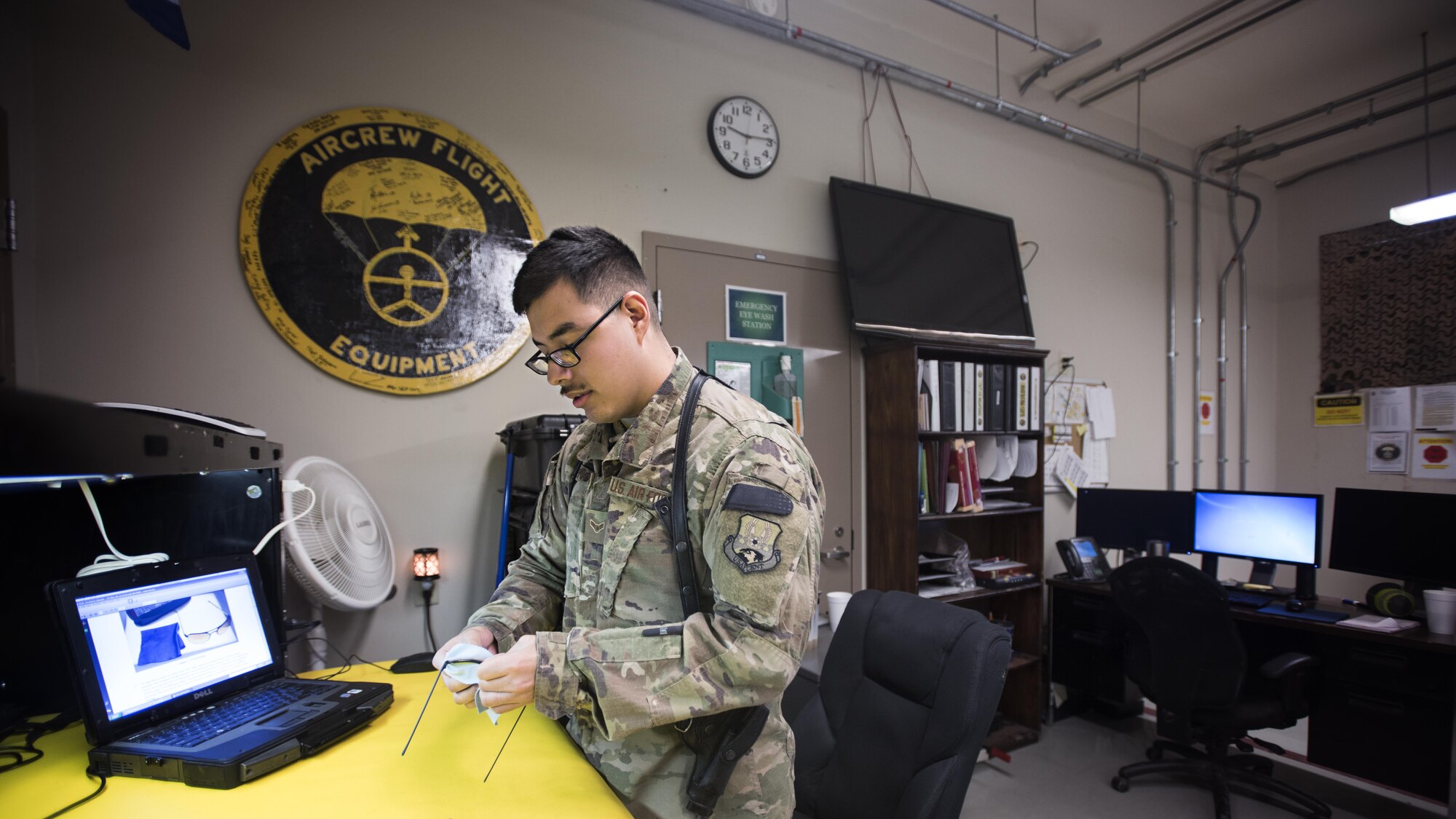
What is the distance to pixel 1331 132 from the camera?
400 centimetres

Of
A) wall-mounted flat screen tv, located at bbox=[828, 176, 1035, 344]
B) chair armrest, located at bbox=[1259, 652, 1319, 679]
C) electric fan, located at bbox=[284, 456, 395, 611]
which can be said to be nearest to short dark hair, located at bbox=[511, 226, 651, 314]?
electric fan, located at bbox=[284, 456, 395, 611]

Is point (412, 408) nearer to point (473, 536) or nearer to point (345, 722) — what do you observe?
point (473, 536)

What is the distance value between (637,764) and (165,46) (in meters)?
2.24

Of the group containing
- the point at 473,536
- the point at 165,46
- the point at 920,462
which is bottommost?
the point at 473,536

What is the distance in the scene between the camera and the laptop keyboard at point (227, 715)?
104 cm

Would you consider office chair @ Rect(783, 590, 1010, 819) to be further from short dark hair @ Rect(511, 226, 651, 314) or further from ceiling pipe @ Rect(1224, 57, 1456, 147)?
ceiling pipe @ Rect(1224, 57, 1456, 147)

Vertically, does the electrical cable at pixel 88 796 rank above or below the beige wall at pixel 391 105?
below

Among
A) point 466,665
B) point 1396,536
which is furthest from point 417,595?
point 1396,536

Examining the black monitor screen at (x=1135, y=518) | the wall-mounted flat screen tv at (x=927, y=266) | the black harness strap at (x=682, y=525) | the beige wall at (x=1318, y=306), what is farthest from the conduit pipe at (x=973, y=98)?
the black harness strap at (x=682, y=525)

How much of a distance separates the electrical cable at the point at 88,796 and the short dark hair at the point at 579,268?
93 cm

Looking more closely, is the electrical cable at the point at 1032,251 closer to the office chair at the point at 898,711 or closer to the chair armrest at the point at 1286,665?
the chair armrest at the point at 1286,665

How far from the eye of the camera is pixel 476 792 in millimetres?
966

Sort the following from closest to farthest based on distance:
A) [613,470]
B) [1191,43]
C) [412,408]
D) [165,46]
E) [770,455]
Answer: [770,455]
[613,470]
[165,46]
[412,408]
[1191,43]

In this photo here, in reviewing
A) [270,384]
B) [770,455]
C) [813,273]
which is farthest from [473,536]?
[813,273]
